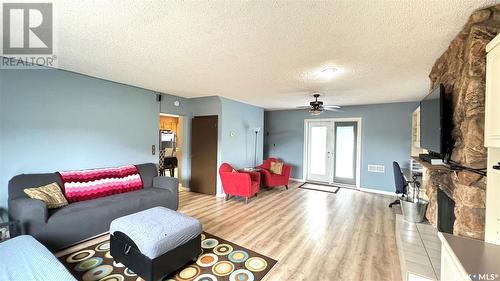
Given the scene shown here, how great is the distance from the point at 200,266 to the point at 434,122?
283 cm

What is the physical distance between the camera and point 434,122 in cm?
189

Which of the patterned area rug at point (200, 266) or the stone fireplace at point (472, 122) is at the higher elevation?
the stone fireplace at point (472, 122)

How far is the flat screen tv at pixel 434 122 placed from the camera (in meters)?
1.69

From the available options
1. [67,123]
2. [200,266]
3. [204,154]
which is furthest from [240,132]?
[200,266]

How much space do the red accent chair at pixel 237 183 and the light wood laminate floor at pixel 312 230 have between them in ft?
0.78

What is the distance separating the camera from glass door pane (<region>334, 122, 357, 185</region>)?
19.4 ft

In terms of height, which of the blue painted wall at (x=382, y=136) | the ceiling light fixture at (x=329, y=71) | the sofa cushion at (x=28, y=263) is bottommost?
the sofa cushion at (x=28, y=263)

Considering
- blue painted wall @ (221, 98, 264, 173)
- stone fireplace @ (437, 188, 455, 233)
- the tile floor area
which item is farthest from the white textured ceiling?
the tile floor area

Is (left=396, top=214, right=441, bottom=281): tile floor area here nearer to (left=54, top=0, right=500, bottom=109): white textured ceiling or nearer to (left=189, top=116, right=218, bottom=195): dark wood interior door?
(left=54, top=0, right=500, bottom=109): white textured ceiling

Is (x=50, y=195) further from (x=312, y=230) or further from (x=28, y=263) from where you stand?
(x=312, y=230)

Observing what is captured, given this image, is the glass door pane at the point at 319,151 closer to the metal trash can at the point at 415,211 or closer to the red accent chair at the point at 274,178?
the red accent chair at the point at 274,178

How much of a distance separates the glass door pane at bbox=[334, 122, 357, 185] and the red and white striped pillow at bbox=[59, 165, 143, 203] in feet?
17.8

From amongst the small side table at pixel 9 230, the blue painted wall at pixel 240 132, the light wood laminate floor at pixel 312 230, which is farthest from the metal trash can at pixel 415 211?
the small side table at pixel 9 230

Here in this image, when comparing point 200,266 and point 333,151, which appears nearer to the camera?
point 200,266
